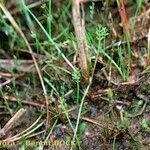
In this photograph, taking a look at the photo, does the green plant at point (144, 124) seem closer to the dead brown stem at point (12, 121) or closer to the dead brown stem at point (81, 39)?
the dead brown stem at point (81, 39)

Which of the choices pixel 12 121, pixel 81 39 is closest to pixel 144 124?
pixel 81 39

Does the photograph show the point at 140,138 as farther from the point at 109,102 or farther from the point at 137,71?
the point at 137,71

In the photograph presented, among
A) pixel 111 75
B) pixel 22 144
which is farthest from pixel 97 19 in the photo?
pixel 22 144

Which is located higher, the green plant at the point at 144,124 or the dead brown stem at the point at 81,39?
the dead brown stem at the point at 81,39

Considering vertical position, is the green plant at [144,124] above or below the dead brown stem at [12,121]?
below

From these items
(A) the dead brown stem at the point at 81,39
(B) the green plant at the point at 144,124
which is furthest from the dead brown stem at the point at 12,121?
(B) the green plant at the point at 144,124

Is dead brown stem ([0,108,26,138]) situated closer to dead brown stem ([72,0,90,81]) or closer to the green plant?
dead brown stem ([72,0,90,81])

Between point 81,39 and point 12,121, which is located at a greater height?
point 81,39

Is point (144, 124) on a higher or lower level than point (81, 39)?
lower

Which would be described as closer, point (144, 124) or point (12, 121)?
point (144, 124)

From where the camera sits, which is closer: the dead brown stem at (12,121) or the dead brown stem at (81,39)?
the dead brown stem at (81,39)

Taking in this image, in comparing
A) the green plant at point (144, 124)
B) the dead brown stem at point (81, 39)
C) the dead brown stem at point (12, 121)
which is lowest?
the green plant at point (144, 124)

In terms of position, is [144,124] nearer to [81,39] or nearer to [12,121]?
[81,39]
